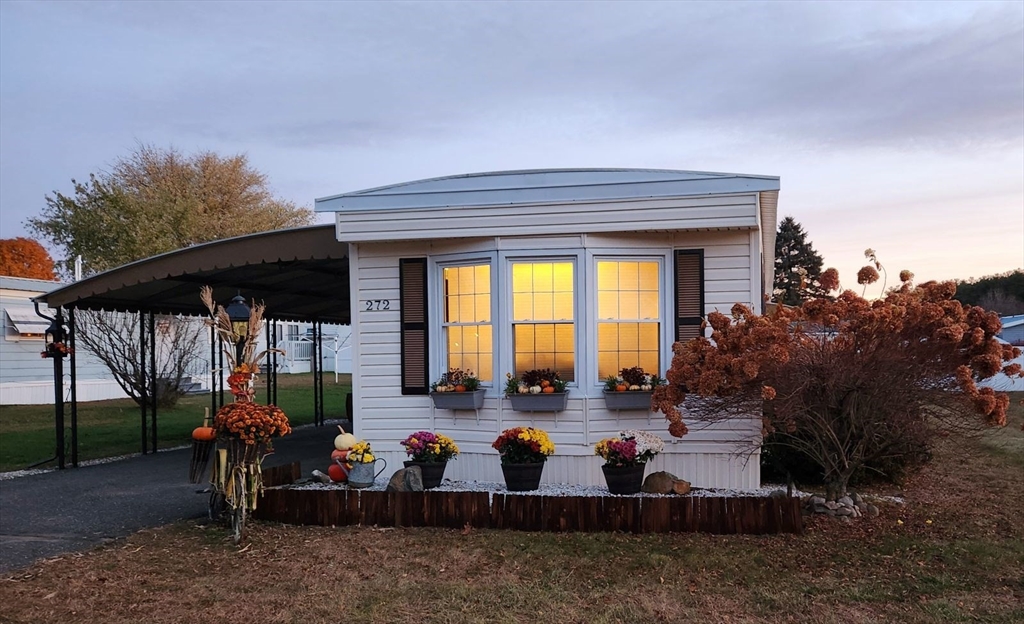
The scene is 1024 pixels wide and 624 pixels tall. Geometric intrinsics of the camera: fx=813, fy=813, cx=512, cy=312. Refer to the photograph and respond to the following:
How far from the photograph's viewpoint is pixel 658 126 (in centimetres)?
1236

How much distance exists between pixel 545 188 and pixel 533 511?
2.85 metres

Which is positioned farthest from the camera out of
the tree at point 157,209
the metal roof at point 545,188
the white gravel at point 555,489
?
the tree at point 157,209

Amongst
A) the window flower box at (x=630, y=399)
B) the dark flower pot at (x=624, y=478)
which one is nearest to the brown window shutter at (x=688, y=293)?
the window flower box at (x=630, y=399)

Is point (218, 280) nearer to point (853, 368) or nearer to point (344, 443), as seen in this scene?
point (344, 443)

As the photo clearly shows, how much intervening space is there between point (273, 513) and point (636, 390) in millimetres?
3168

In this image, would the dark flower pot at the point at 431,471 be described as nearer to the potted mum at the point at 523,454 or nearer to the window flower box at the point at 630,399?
the potted mum at the point at 523,454

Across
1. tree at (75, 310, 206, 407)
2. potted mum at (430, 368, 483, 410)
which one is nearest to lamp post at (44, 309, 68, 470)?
tree at (75, 310, 206, 407)

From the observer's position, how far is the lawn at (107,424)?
11781mm

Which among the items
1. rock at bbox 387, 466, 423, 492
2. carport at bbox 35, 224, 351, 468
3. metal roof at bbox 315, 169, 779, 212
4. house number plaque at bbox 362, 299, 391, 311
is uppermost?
metal roof at bbox 315, 169, 779, 212

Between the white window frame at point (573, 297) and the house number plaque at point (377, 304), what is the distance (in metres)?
1.20

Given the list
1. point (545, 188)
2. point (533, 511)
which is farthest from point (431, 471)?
point (545, 188)

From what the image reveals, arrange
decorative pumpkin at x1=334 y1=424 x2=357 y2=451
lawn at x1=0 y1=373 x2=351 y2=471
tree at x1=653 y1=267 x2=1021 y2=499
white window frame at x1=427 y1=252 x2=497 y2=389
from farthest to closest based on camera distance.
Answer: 1. lawn at x1=0 y1=373 x2=351 y2=471
2. white window frame at x1=427 y1=252 x2=497 y2=389
3. decorative pumpkin at x1=334 y1=424 x2=357 y2=451
4. tree at x1=653 y1=267 x2=1021 y2=499

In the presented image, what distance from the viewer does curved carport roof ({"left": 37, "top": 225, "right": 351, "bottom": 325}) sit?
8.12 metres

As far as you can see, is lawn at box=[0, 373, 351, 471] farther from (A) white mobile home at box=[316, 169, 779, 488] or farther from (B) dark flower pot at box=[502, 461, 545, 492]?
(B) dark flower pot at box=[502, 461, 545, 492]
